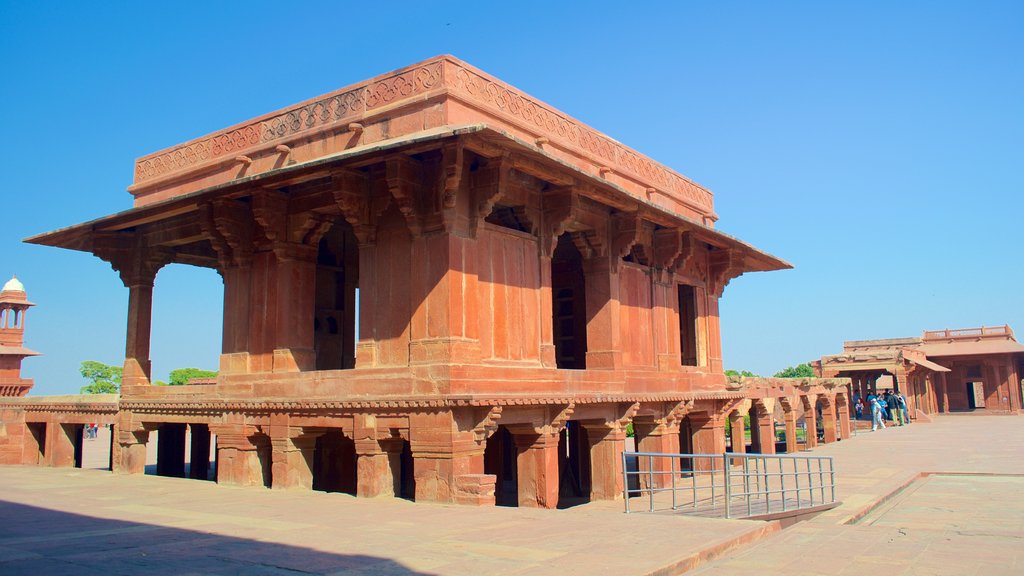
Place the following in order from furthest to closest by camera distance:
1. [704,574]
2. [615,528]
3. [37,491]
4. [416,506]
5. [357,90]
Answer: [357,90], [37,491], [416,506], [615,528], [704,574]

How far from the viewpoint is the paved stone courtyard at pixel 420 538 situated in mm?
5629

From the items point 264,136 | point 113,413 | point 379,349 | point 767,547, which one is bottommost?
point 767,547

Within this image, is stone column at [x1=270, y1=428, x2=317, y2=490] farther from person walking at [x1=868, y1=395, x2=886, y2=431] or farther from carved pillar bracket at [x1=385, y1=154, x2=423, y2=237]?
person walking at [x1=868, y1=395, x2=886, y2=431]

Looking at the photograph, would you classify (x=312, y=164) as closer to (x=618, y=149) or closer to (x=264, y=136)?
(x=264, y=136)

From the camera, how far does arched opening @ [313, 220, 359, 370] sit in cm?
1459

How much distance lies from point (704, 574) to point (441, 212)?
580 centimetres

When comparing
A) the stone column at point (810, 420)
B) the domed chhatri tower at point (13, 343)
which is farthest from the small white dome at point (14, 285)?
the stone column at point (810, 420)

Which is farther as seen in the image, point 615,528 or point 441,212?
point 441,212

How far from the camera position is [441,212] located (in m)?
10.1

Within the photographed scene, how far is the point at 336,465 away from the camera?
13.7 m

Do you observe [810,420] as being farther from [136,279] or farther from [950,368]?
[950,368]

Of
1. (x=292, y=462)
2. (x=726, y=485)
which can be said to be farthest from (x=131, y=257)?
(x=726, y=485)

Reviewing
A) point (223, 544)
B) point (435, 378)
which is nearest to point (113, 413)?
point (435, 378)

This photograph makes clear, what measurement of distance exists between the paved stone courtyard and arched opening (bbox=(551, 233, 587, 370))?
4.58 meters
